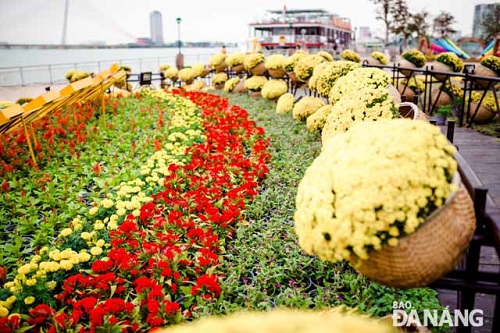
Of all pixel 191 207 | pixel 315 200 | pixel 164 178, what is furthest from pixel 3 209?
pixel 315 200

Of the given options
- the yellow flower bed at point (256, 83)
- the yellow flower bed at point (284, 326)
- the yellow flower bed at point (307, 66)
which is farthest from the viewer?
the yellow flower bed at point (256, 83)

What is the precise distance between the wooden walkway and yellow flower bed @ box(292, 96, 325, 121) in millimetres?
2473

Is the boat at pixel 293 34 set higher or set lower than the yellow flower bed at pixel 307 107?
higher

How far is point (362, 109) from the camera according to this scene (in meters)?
3.87

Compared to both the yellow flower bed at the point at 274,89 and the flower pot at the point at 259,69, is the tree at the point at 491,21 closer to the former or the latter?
the flower pot at the point at 259,69

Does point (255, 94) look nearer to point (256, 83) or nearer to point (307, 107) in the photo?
point (256, 83)

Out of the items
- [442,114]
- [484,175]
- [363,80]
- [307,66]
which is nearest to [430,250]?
[363,80]

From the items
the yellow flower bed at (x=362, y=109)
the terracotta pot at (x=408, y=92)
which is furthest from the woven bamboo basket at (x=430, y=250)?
the terracotta pot at (x=408, y=92)

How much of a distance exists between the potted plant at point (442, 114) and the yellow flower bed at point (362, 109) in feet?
18.5

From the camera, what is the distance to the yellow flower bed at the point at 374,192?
1696 millimetres

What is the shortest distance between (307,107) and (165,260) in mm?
5719

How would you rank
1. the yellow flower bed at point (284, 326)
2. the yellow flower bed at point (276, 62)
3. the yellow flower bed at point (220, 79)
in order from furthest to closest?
the yellow flower bed at point (220, 79) < the yellow flower bed at point (276, 62) < the yellow flower bed at point (284, 326)

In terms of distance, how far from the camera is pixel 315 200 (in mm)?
1810

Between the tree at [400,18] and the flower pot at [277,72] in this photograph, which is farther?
the tree at [400,18]
